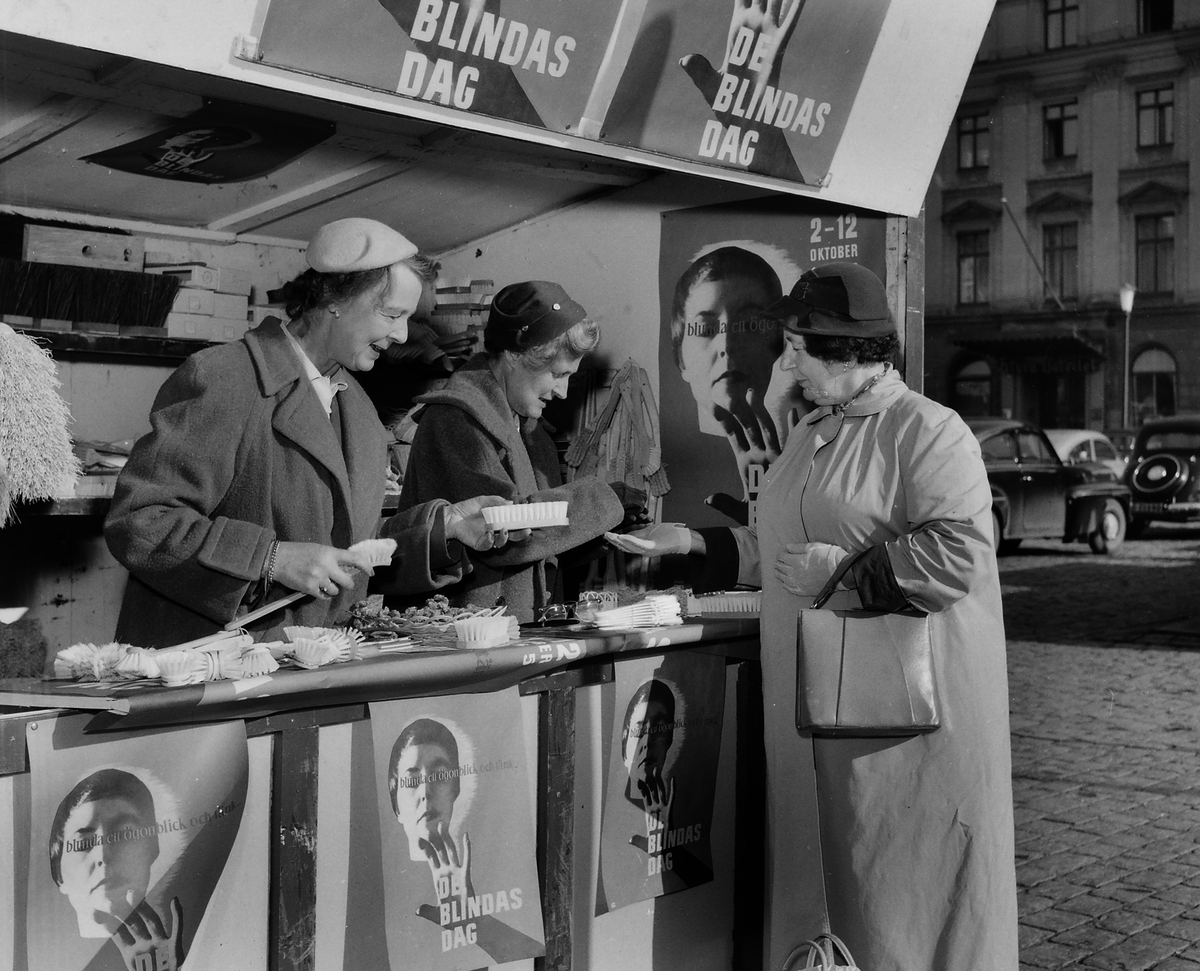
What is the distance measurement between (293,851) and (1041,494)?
679 inches

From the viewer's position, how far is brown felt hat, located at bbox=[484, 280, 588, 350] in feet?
12.0

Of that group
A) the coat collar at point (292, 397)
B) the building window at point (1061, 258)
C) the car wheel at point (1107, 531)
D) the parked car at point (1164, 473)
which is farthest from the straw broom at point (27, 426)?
the building window at point (1061, 258)

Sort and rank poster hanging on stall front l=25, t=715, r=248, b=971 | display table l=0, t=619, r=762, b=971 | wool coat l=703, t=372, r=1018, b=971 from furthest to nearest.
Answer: wool coat l=703, t=372, r=1018, b=971 < display table l=0, t=619, r=762, b=971 < poster hanging on stall front l=25, t=715, r=248, b=971

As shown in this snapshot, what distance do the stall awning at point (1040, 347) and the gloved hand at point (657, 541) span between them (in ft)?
113

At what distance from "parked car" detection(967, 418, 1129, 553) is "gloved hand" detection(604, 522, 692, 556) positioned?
1466cm

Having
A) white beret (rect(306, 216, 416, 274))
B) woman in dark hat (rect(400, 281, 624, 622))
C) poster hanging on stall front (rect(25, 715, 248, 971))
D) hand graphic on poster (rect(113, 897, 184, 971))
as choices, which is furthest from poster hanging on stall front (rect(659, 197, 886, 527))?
hand graphic on poster (rect(113, 897, 184, 971))

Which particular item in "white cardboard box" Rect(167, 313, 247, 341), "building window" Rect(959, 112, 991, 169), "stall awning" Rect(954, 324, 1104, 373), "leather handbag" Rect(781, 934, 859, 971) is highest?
"building window" Rect(959, 112, 991, 169)

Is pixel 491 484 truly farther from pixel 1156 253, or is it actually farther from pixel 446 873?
pixel 1156 253

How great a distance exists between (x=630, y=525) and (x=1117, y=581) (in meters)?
12.7

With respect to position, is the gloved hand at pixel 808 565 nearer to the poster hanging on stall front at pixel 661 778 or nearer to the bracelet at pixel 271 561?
the poster hanging on stall front at pixel 661 778

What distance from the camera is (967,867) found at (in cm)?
300

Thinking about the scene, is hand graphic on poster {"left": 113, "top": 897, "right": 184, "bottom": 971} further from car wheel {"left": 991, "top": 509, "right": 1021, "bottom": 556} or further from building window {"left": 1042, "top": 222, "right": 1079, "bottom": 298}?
building window {"left": 1042, "top": 222, "right": 1079, "bottom": 298}

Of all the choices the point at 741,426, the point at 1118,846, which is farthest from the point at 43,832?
the point at 1118,846

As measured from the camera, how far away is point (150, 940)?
2.38 meters
